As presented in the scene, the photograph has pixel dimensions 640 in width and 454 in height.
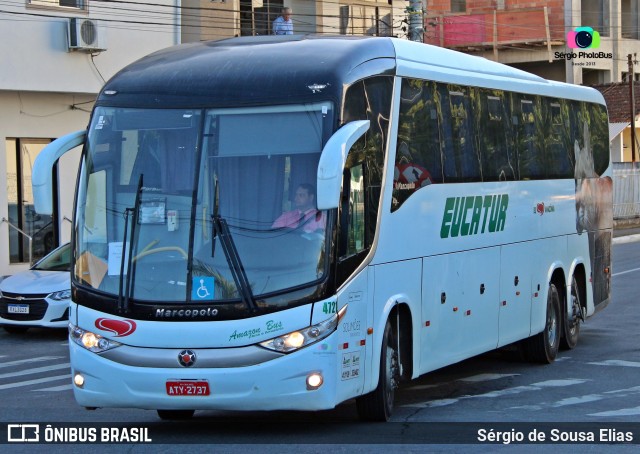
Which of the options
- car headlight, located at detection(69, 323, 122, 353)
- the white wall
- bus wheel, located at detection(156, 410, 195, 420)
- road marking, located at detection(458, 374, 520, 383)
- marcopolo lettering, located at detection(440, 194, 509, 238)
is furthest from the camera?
the white wall

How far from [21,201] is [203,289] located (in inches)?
781

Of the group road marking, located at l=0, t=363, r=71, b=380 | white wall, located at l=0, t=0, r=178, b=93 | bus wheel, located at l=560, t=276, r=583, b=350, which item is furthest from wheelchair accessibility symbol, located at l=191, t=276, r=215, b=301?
white wall, located at l=0, t=0, r=178, b=93

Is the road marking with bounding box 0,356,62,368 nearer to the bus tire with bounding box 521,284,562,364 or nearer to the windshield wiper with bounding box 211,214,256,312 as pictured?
Answer: the bus tire with bounding box 521,284,562,364

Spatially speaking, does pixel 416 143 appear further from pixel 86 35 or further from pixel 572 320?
pixel 86 35

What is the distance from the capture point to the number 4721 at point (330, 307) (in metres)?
9.94

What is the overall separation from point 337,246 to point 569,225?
754 cm

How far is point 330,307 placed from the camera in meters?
9.98

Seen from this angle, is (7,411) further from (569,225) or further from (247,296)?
(569,225)

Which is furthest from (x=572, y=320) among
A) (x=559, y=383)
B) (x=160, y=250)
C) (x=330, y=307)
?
(x=160, y=250)

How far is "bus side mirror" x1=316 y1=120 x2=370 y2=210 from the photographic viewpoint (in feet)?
30.8

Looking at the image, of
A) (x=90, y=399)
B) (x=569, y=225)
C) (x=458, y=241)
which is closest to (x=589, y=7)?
(x=569, y=225)

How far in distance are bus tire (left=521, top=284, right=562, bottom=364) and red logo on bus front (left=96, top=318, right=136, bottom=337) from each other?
7020mm

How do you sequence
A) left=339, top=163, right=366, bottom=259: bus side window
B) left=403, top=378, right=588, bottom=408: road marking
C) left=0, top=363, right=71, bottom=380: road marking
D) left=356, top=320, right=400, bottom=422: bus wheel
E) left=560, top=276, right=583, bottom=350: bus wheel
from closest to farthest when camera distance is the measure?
left=339, top=163, right=366, bottom=259: bus side window → left=356, top=320, right=400, bottom=422: bus wheel → left=403, top=378, right=588, bottom=408: road marking → left=0, top=363, right=71, bottom=380: road marking → left=560, top=276, right=583, bottom=350: bus wheel

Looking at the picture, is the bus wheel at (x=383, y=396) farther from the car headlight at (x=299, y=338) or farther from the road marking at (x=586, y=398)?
the road marking at (x=586, y=398)
